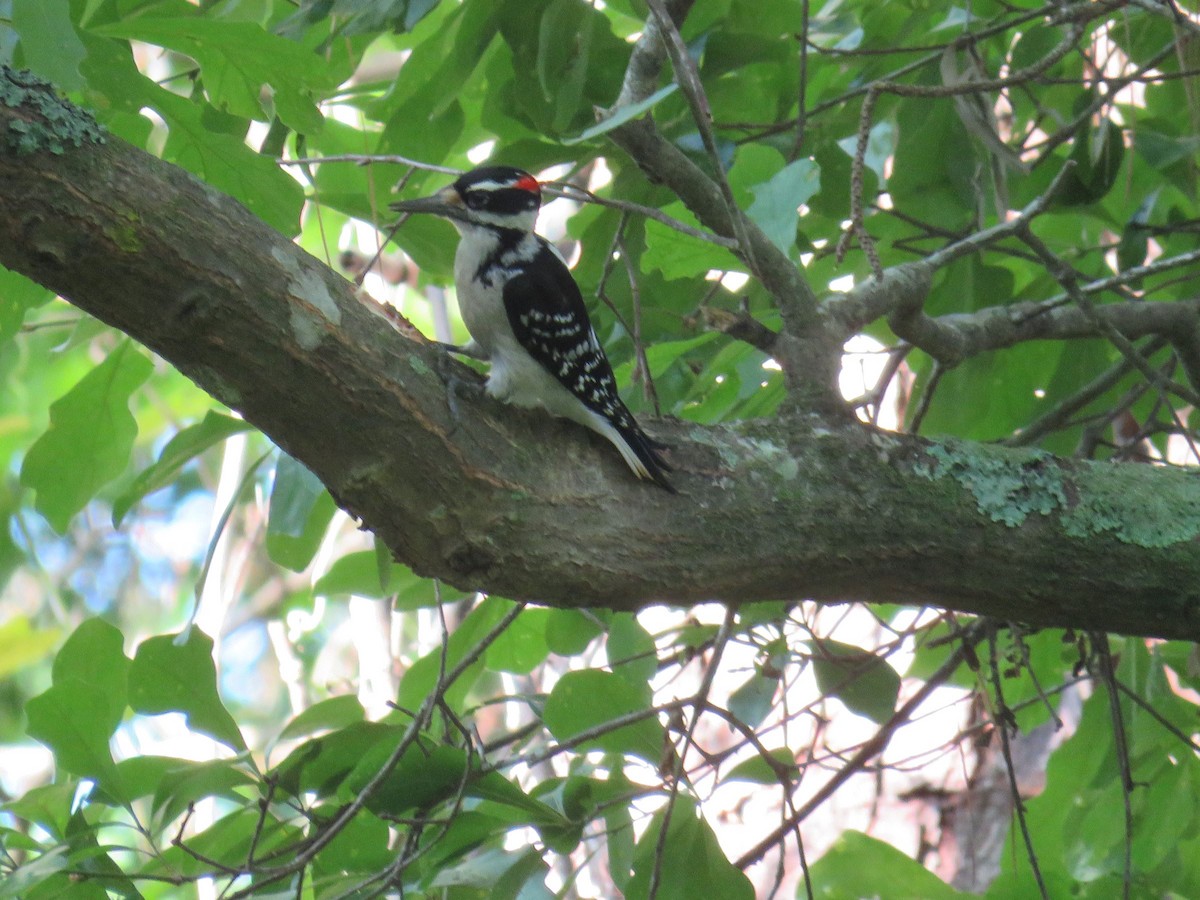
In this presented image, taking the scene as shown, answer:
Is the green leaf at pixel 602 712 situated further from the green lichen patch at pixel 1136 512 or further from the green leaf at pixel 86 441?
the green leaf at pixel 86 441

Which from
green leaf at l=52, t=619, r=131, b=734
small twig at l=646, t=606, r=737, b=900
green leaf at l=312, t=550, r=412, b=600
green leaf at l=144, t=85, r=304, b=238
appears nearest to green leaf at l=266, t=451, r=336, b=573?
green leaf at l=312, t=550, r=412, b=600

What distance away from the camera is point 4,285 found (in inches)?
88.9

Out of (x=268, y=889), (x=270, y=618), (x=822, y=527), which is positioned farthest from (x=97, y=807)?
(x=270, y=618)

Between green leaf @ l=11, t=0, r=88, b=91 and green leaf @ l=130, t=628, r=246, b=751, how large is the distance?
3.37 feet

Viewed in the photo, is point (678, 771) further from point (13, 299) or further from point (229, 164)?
point (13, 299)

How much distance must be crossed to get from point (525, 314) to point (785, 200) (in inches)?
25.7

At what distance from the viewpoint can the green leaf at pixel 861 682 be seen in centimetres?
253

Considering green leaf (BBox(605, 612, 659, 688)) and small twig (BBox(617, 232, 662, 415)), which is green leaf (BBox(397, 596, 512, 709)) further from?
small twig (BBox(617, 232, 662, 415))

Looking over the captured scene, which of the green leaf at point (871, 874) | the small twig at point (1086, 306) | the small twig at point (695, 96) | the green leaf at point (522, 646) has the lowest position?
the green leaf at point (871, 874)

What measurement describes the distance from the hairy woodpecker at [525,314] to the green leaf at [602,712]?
51cm

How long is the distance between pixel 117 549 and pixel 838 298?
8841 mm

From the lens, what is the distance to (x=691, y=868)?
2.19m

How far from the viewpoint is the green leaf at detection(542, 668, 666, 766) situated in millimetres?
2201

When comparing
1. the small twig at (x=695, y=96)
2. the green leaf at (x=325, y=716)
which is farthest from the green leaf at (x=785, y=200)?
the green leaf at (x=325, y=716)
